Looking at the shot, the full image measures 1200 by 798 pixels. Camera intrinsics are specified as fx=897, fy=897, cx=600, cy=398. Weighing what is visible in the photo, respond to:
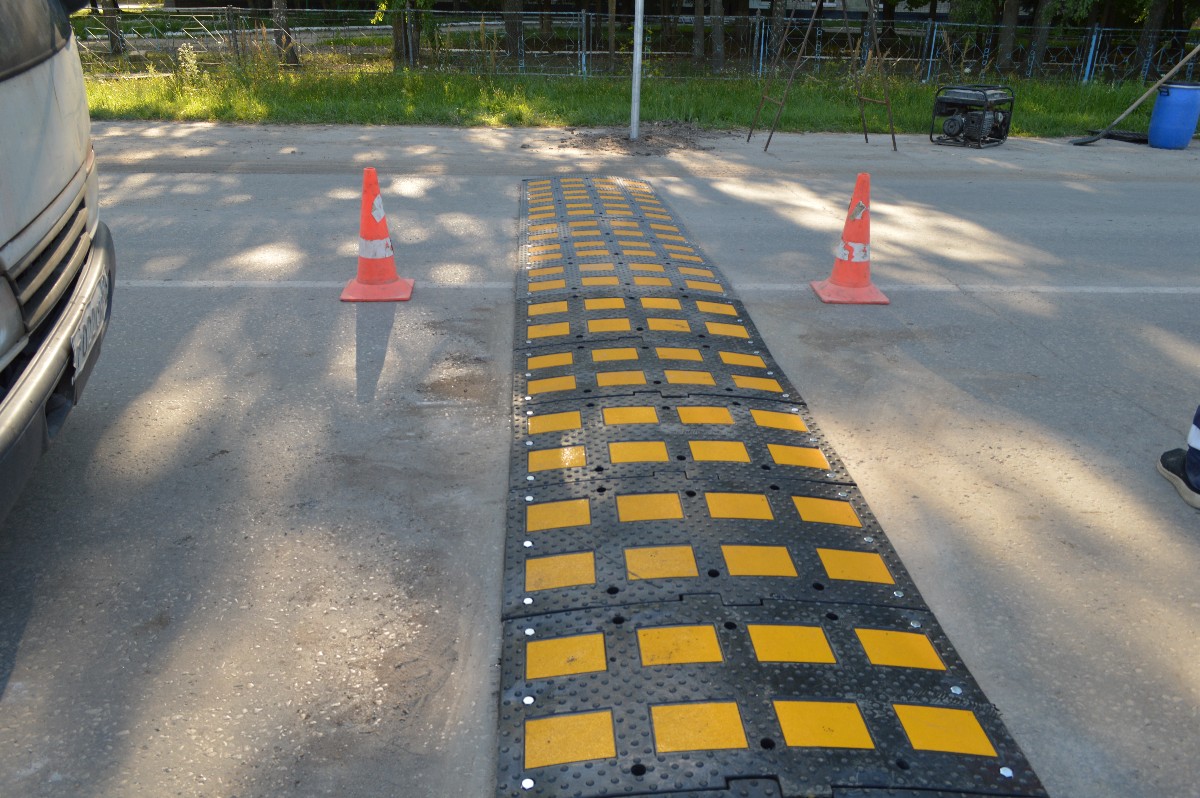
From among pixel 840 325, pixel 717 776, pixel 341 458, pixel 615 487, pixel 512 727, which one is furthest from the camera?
pixel 840 325

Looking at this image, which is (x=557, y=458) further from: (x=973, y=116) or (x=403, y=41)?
(x=403, y=41)

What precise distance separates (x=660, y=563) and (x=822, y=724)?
2.95 feet

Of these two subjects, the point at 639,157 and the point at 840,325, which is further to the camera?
the point at 639,157

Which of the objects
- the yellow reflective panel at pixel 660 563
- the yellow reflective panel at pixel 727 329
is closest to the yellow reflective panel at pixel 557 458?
the yellow reflective panel at pixel 660 563

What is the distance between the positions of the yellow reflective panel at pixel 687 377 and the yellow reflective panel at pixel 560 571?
1.63 metres

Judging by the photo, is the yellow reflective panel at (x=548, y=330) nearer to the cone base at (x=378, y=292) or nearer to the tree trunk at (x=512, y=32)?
the cone base at (x=378, y=292)

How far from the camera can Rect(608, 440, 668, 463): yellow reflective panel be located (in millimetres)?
4078

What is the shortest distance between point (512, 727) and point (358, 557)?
3.58ft

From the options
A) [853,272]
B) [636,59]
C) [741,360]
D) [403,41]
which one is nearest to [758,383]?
[741,360]

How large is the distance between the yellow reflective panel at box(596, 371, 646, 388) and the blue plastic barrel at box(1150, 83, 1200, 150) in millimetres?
12579

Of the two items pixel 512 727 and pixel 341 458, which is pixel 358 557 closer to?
pixel 341 458

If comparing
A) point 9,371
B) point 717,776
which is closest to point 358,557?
point 9,371

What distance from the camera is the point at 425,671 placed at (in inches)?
115

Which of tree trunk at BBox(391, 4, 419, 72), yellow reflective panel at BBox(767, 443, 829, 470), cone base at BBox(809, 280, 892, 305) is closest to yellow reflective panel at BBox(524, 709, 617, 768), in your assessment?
yellow reflective panel at BBox(767, 443, 829, 470)
